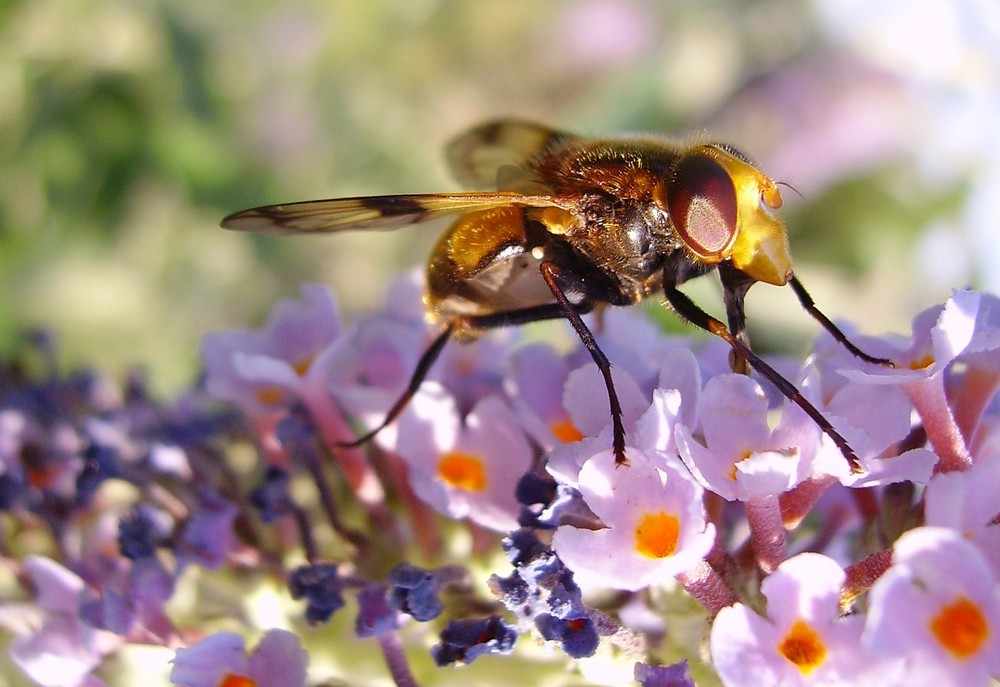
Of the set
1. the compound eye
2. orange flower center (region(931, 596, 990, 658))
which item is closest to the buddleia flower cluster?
orange flower center (region(931, 596, 990, 658))

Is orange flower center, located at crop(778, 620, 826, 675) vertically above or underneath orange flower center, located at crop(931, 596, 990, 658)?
above

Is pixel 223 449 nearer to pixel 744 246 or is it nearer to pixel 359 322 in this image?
pixel 359 322

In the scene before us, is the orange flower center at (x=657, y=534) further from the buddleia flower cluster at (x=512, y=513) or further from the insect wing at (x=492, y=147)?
the insect wing at (x=492, y=147)

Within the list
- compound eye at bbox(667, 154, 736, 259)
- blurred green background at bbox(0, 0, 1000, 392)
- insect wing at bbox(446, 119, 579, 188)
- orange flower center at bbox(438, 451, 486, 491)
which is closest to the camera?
compound eye at bbox(667, 154, 736, 259)

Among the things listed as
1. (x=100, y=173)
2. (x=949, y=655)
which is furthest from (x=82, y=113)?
(x=949, y=655)

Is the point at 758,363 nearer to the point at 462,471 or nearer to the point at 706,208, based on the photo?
the point at 706,208

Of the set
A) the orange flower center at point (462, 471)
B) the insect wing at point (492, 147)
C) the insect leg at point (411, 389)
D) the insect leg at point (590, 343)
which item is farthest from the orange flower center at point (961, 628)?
the insect wing at point (492, 147)

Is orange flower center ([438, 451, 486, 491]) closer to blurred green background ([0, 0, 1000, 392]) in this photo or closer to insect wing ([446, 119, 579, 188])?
insect wing ([446, 119, 579, 188])
